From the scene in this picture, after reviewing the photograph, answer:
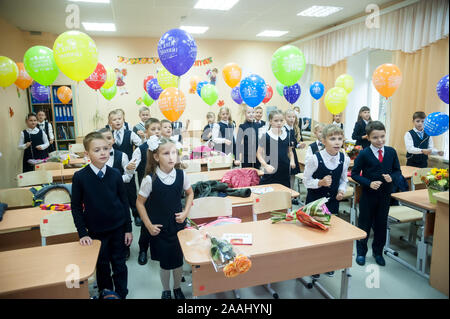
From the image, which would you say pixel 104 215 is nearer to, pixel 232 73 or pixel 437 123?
pixel 437 123

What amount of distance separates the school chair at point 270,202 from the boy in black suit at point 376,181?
65 centimetres

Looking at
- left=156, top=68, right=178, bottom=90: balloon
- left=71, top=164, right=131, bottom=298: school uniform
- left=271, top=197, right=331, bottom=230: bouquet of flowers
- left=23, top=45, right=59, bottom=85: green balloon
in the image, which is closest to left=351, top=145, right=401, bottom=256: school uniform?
left=271, top=197, right=331, bottom=230: bouquet of flowers

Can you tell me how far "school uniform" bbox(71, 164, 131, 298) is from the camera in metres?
1.90

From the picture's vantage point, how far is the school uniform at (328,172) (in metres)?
2.44

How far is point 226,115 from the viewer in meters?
4.63

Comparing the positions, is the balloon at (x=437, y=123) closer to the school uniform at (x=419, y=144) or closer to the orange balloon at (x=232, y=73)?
the school uniform at (x=419, y=144)

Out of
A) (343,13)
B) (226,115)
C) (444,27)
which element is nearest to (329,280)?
(226,115)

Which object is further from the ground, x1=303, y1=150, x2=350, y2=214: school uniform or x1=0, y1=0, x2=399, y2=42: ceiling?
x1=0, y1=0, x2=399, y2=42: ceiling

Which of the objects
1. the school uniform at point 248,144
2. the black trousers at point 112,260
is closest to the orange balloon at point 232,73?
the school uniform at point 248,144

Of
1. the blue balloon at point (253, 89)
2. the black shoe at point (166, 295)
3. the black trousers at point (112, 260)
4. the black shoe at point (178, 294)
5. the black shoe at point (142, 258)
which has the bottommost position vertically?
the black shoe at point (142, 258)

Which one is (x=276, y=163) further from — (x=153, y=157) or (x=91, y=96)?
(x=91, y=96)

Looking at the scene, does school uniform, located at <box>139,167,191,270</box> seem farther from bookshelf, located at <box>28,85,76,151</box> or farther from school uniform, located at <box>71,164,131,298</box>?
bookshelf, located at <box>28,85,76,151</box>

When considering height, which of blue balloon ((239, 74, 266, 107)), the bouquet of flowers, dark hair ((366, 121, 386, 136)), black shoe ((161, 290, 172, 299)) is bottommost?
black shoe ((161, 290, 172, 299))
